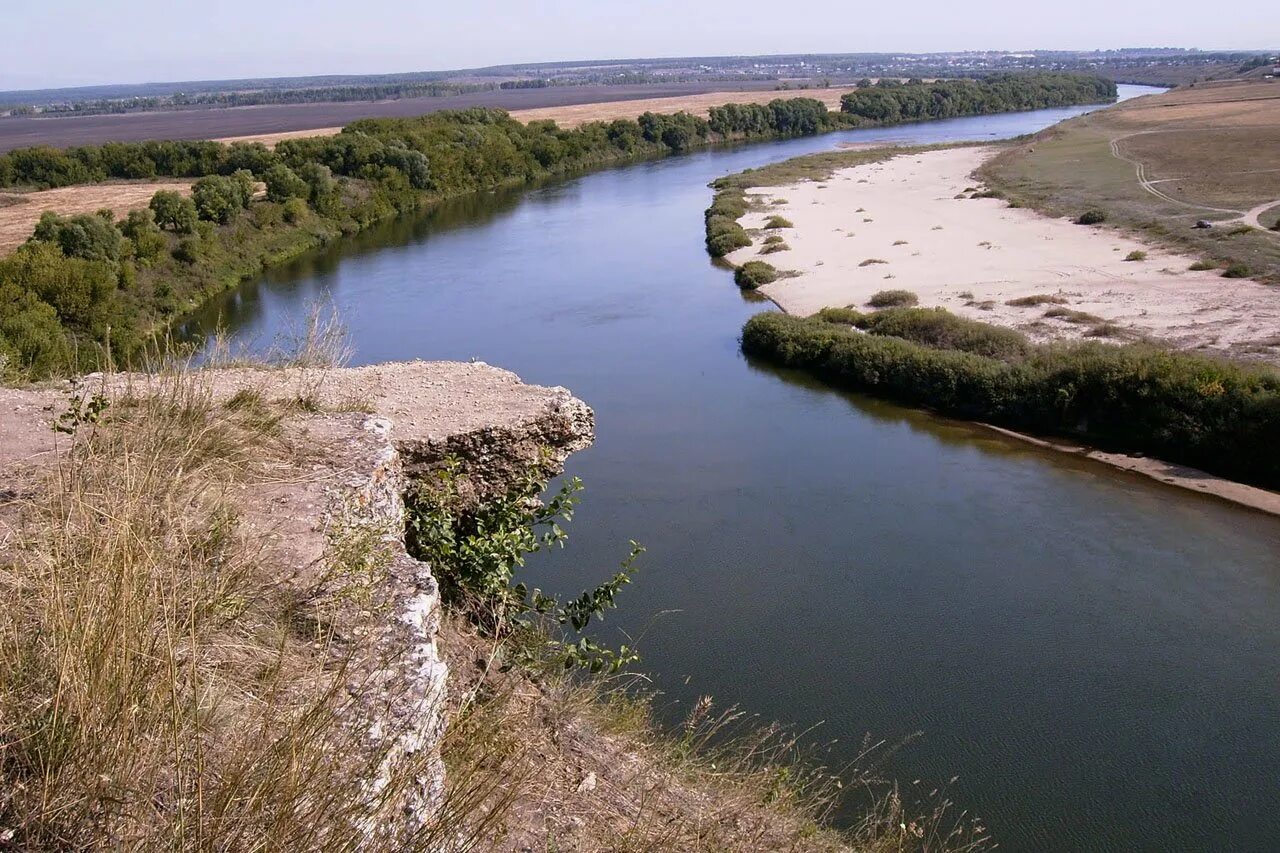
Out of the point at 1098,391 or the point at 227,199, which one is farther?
the point at 227,199

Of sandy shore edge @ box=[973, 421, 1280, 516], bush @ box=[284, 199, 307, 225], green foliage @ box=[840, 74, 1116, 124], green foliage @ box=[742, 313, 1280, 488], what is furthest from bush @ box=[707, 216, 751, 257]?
green foliage @ box=[840, 74, 1116, 124]

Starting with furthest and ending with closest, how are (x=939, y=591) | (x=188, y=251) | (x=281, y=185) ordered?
(x=281, y=185) < (x=188, y=251) < (x=939, y=591)

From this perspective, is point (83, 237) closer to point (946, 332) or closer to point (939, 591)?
point (946, 332)

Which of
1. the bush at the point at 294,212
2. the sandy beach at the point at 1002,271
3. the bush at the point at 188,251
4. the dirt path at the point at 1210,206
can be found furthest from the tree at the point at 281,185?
the dirt path at the point at 1210,206

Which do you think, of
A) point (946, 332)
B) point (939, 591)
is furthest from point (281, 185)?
point (939, 591)

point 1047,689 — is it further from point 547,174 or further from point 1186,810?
point 547,174

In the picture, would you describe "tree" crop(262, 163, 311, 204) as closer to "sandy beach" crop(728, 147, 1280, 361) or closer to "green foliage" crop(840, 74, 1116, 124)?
"sandy beach" crop(728, 147, 1280, 361)

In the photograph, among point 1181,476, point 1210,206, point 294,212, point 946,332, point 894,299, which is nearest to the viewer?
point 1181,476
